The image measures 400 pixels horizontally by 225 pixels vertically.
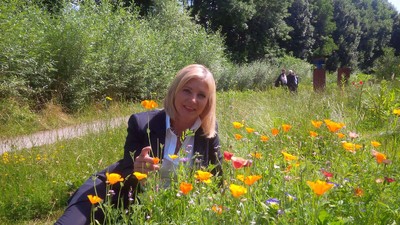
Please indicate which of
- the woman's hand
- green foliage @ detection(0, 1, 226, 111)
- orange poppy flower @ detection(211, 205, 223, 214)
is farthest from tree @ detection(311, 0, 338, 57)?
orange poppy flower @ detection(211, 205, 223, 214)

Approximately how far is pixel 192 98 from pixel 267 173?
0.88m

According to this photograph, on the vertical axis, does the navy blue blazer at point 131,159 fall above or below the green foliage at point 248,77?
above

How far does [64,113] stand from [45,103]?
493 mm

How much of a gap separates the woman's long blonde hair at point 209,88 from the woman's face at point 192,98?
1.1 inches

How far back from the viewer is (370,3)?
2512 inches

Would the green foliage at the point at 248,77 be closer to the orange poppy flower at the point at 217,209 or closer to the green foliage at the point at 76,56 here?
the green foliage at the point at 76,56

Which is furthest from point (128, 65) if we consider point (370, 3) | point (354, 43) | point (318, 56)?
point (370, 3)

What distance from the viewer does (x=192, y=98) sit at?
2502 millimetres

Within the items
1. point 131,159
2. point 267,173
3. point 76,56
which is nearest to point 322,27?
point 76,56

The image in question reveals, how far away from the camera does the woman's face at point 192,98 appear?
250 cm

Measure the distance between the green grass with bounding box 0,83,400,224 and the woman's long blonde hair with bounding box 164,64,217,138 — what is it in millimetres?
210

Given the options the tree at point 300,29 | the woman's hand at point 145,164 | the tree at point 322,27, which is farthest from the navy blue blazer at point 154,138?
the tree at point 322,27

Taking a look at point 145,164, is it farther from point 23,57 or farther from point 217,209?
point 23,57

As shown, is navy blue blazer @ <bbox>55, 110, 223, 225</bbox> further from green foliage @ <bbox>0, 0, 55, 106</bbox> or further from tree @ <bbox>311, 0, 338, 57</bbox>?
tree @ <bbox>311, 0, 338, 57</bbox>
